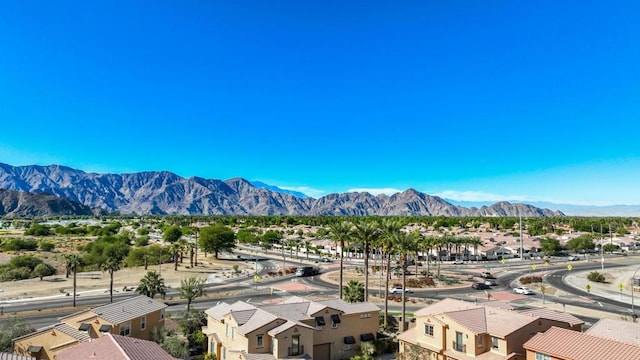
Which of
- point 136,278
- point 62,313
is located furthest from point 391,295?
point 136,278

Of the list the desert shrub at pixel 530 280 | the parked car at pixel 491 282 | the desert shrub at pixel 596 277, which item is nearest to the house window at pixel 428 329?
the parked car at pixel 491 282

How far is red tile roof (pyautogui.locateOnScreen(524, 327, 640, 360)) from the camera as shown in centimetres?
2770

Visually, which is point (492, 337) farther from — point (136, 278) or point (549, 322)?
point (136, 278)

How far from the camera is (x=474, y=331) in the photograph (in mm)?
34281

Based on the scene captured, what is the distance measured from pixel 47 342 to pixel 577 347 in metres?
41.2

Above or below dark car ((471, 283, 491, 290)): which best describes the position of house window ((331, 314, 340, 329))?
above

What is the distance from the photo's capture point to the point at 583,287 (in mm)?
82000

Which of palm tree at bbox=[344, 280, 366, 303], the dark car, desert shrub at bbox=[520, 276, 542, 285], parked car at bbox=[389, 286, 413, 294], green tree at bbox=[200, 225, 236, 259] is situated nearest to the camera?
palm tree at bbox=[344, 280, 366, 303]

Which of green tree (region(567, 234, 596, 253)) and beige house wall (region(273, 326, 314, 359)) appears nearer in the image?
beige house wall (region(273, 326, 314, 359))

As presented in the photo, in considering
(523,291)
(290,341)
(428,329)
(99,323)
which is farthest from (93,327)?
(523,291)

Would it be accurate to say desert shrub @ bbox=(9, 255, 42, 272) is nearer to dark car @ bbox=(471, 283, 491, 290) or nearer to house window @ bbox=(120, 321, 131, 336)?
house window @ bbox=(120, 321, 131, 336)

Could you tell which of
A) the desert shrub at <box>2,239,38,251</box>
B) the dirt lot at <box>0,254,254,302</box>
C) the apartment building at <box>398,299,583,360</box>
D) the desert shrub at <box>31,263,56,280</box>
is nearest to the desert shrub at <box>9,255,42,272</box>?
the desert shrub at <box>31,263,56,280</box>

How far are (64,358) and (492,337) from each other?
32.5 m

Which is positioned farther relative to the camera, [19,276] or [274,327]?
[19,276]
